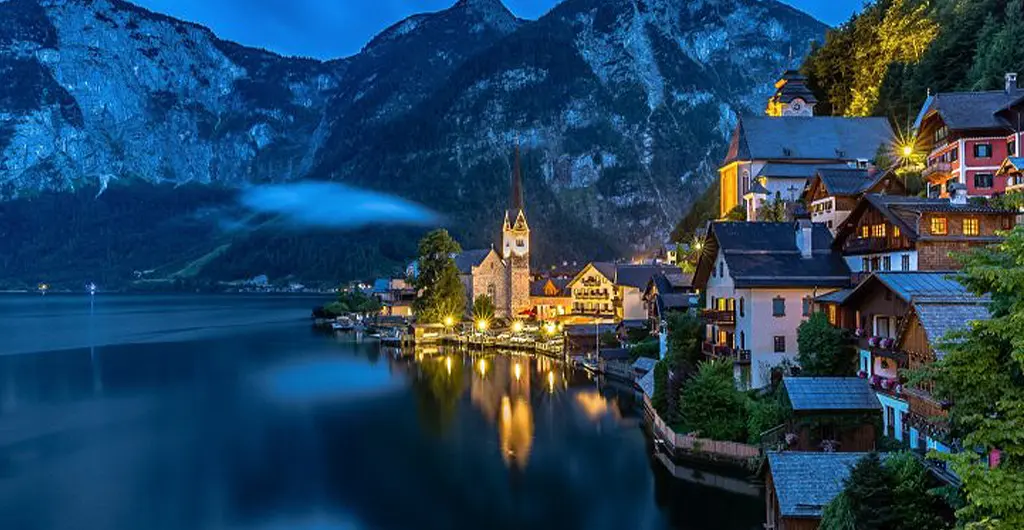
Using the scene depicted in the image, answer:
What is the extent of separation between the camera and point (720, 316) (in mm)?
41500

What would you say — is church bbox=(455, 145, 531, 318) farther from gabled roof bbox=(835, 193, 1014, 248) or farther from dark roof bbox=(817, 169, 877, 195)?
gabled roof bbox=(835, 193, 1014, 248)

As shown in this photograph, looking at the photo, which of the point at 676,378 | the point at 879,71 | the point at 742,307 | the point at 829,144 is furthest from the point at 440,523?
the point at 879,71

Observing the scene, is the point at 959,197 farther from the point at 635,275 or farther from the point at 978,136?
the point at 635,275

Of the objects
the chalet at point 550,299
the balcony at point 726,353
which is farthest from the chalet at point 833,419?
the chalet at point 550,299

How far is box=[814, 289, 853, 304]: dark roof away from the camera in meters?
33.7

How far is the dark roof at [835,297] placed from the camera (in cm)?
3368

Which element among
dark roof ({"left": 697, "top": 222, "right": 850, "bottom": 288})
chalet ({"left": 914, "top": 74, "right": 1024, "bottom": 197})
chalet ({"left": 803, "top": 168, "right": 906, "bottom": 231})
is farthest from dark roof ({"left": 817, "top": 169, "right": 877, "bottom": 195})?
chalet ({"left": 914, "top": 74, "right": 1024, "bottom": 197})

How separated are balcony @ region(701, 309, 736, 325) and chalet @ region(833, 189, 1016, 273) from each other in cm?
781

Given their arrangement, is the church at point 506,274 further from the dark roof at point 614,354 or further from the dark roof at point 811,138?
the dark roof at point 811,138

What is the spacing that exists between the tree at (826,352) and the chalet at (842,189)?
42.7 feet

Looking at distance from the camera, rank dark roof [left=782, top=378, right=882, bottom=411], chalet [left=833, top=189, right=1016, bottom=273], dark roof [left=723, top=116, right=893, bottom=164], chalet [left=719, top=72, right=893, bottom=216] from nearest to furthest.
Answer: dark roof [left=782, top=378, right=882, bottom=411], chalet [left=833, top=189, right=1016, bottom=273], chalet [left=719, top=72, right=893, bottom=216], dark roof [left=723, top=116, right=893, bottom=164]

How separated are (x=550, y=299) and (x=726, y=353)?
7026 centimetres

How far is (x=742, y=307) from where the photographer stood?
3981 centimetres

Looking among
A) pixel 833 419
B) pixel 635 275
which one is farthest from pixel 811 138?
pixel 833 419
